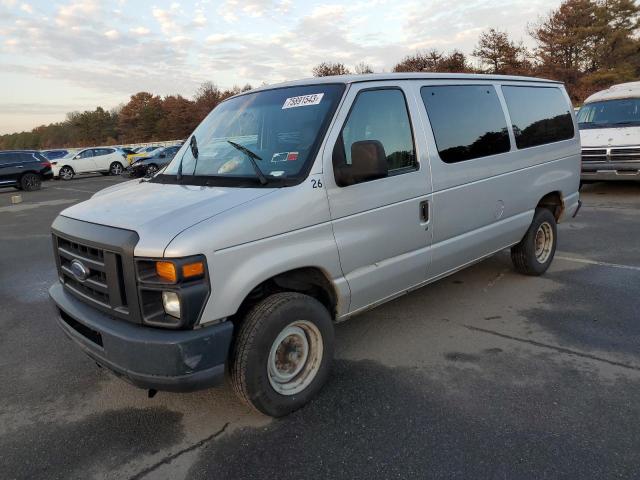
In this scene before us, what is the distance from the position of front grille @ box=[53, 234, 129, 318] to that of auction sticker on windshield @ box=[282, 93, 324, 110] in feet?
5.34

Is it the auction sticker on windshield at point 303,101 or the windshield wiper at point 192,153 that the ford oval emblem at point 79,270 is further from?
the auction sticker on windshield at point 303,101

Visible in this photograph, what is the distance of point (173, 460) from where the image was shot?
2.64 m

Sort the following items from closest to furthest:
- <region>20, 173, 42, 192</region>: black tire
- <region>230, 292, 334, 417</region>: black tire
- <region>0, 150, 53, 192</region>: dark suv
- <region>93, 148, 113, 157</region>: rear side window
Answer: <region>230, 292, 334, 417</region>: black tire
<region>0, 150, 53, 192</region>: dark suv
<region>20, 173, 42, 192</region>: black tire
<region>93, 148, 113, 157</region>: rear side window

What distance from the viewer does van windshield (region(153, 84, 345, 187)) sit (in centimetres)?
306

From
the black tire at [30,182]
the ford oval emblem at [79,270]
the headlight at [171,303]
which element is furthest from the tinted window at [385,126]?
the black tire at [30,182]

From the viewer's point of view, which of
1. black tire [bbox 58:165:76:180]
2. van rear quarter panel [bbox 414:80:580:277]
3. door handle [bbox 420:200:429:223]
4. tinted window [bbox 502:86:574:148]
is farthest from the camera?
black tire [bbox 58:165:76:180]

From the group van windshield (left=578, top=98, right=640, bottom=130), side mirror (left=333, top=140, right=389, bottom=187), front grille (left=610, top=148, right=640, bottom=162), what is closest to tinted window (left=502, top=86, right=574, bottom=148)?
side mirror (left=333, top=140, right=389, bottom=187)

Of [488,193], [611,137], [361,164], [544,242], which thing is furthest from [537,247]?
[611,137]

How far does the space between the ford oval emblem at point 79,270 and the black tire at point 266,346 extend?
994mm

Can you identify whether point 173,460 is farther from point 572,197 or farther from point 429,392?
point 572,197

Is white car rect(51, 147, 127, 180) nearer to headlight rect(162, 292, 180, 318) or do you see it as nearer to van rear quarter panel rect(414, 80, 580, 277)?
van rear quarter panel rect(414, 80, 580, 277)

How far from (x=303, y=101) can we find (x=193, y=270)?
1577mm

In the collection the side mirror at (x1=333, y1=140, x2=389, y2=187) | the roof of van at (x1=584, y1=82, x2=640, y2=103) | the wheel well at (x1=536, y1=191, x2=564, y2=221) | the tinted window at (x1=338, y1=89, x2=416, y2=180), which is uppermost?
the roof of van at (x1=584, y1=82, x2=640, y2=103)

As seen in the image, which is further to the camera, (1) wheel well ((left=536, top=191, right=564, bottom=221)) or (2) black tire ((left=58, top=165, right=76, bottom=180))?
(2) black tire ((left=58, top=165, right=76, bottom=180))
